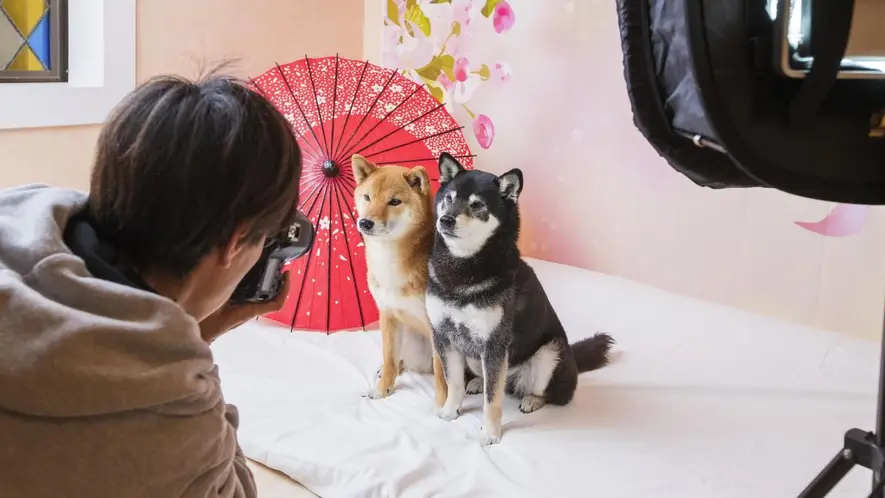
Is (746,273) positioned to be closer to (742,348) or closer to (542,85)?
(742,348)

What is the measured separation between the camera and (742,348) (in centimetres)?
167

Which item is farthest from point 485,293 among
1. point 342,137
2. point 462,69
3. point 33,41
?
point 33,41

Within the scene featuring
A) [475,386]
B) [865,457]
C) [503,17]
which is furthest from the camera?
[503,17]

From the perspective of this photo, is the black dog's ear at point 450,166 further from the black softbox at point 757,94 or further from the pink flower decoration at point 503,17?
the pink flower decoration at point 503,17

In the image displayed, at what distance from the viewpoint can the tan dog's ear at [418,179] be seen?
148cm

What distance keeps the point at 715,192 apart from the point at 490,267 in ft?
2.35

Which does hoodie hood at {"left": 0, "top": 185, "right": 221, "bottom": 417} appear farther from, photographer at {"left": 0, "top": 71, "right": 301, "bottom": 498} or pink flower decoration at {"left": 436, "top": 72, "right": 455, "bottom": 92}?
pink flower decoration at {"left": 436, "top": 72, "right": 455, "bottom": 92}

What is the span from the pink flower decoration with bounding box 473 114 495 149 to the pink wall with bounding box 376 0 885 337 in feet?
0.05

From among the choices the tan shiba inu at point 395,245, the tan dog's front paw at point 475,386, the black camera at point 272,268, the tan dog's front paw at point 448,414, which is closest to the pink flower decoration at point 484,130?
the tan shiba inu at point 395,245

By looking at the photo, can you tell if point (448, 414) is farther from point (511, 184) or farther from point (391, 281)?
point (511, 184)

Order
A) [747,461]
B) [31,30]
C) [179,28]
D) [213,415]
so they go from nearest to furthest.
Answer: [213,415] → [747,461] → [31,30] → [179,28]

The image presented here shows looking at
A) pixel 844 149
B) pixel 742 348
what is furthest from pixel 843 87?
pixel 742 348

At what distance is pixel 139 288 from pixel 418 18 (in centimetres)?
181

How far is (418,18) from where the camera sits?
2.32 m
